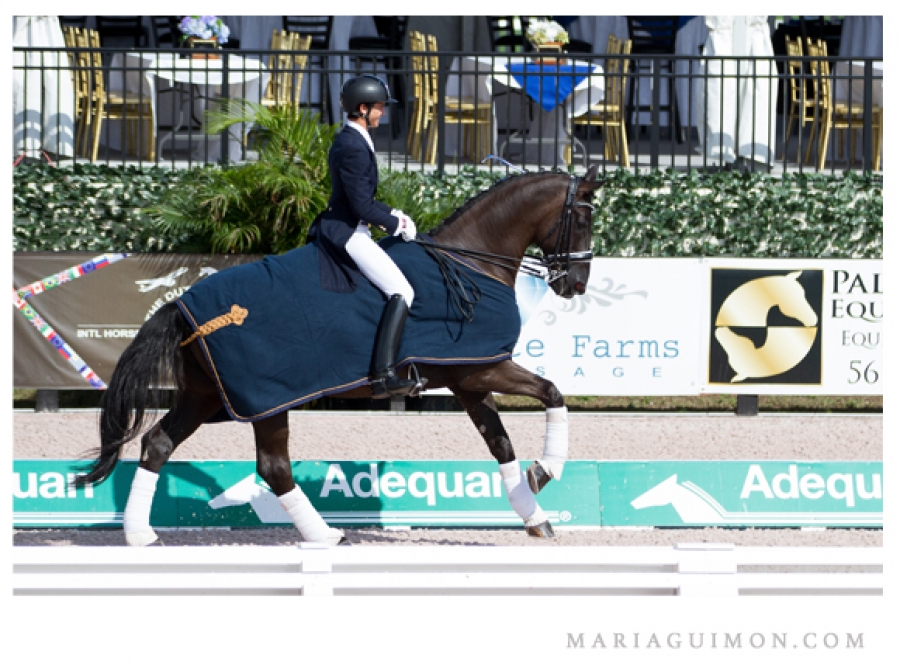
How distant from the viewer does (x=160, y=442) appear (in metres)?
5.70

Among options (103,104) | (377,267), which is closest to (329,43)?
(103,104)

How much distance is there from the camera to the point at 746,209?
10.8 m

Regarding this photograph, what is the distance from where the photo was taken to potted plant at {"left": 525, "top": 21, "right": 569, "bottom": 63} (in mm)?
11406

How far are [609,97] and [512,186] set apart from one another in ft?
21.3

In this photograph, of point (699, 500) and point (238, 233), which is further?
point (238, 233)

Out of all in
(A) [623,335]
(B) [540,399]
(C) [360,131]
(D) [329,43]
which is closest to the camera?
(C) [360,131]

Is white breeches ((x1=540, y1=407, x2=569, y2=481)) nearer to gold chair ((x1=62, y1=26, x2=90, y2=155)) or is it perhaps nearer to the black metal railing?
the black metal railing

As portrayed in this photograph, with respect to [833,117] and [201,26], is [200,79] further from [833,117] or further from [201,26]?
[833,117]

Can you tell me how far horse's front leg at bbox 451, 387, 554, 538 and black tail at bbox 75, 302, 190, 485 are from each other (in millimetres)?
1350

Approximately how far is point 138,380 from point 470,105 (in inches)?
277
